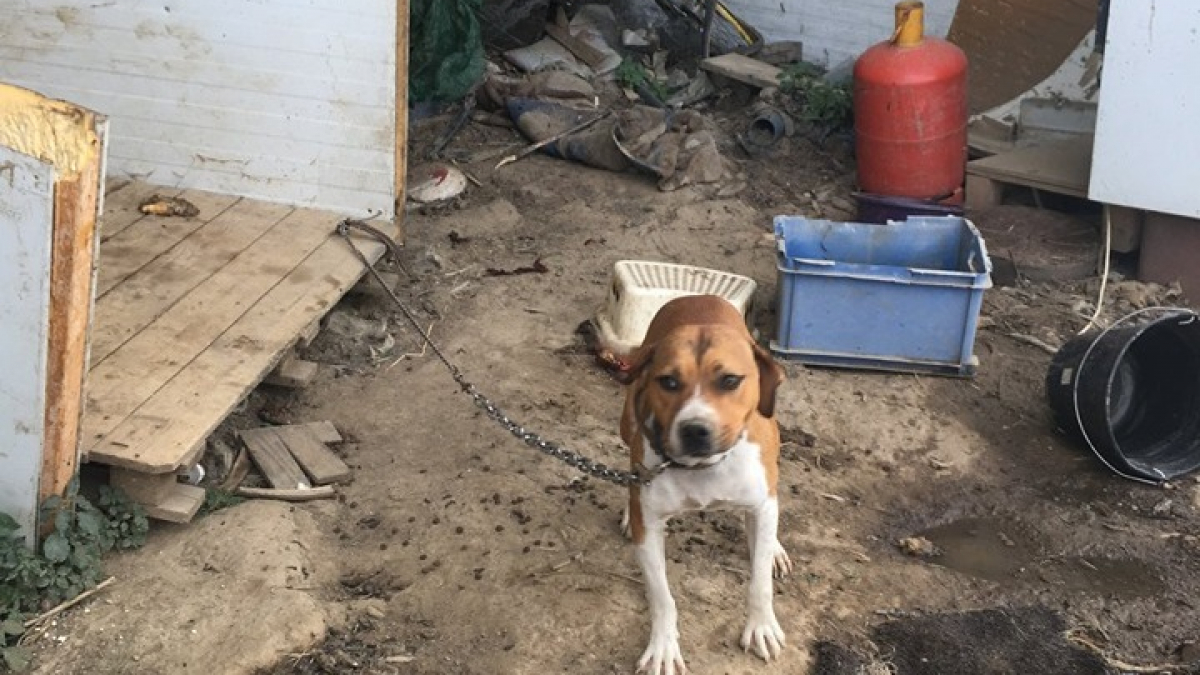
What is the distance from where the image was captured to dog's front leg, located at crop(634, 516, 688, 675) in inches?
163

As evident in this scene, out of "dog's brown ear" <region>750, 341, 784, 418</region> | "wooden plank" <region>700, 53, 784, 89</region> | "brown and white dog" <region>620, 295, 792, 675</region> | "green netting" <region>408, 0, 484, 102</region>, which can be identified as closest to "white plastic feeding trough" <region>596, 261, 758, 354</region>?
"brown and white dog" <region>620, 295, 792, 675</region>

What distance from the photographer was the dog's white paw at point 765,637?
430 centimetres

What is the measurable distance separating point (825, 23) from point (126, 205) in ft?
16.4

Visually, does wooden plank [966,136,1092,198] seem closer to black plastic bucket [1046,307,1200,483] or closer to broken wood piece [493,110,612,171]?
black plastic bucket [1046,307,1200,483]

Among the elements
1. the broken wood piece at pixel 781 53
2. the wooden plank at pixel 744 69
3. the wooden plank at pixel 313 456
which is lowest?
the wooden plank at pixel 313 456

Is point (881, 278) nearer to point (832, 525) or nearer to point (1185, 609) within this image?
point (832, 525)

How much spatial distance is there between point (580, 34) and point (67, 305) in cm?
592

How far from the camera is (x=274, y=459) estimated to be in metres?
5.22

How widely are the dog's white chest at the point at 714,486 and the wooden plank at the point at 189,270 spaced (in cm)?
233

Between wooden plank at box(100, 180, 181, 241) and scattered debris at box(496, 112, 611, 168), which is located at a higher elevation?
wooden plank at box(100, 180, 181, 241)

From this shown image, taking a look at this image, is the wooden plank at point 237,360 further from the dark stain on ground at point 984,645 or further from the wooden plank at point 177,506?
the dark stain on ground at point 984,645

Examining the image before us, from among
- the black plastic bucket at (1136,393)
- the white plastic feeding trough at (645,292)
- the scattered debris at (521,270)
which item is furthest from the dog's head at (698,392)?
the scattered debris at (521,270)

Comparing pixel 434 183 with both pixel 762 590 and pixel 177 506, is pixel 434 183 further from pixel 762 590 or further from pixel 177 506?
pixel 762 590

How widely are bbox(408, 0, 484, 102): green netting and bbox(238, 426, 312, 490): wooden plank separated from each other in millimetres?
3785
